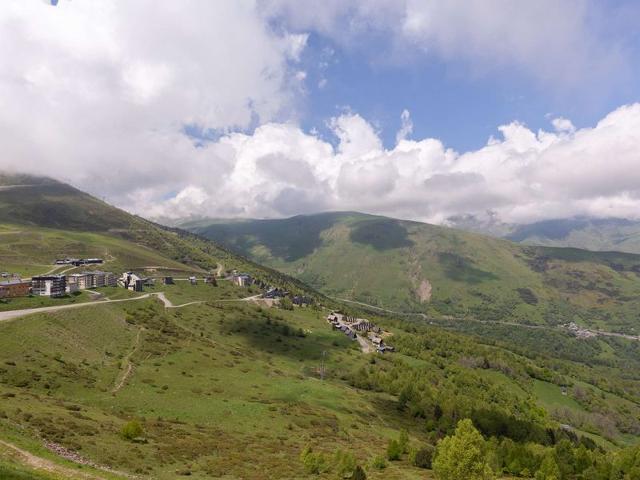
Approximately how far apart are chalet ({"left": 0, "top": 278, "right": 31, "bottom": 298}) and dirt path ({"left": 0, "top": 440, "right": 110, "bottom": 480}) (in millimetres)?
122245

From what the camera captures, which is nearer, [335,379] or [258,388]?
[258,388]

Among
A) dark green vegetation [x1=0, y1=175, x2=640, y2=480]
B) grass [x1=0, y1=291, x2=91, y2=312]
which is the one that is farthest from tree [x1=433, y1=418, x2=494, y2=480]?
grass [x1=0, y1=291, x2=91, y2=312]

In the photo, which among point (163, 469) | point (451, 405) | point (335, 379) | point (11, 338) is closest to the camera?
point (163, 469)

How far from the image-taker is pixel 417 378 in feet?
597

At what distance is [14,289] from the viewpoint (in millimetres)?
140125

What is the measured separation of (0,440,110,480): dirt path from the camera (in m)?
36.2

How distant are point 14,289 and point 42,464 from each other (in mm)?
130952

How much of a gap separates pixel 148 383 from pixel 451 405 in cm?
10781

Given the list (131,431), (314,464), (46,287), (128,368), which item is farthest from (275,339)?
(131,431)

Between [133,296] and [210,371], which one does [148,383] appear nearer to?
[210,371]

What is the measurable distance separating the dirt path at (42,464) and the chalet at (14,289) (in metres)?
122

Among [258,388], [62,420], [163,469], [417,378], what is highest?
[62,420]

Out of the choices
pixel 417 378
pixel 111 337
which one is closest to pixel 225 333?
pixel 111 337

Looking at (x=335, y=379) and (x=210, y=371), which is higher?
(x=210, y=371)
